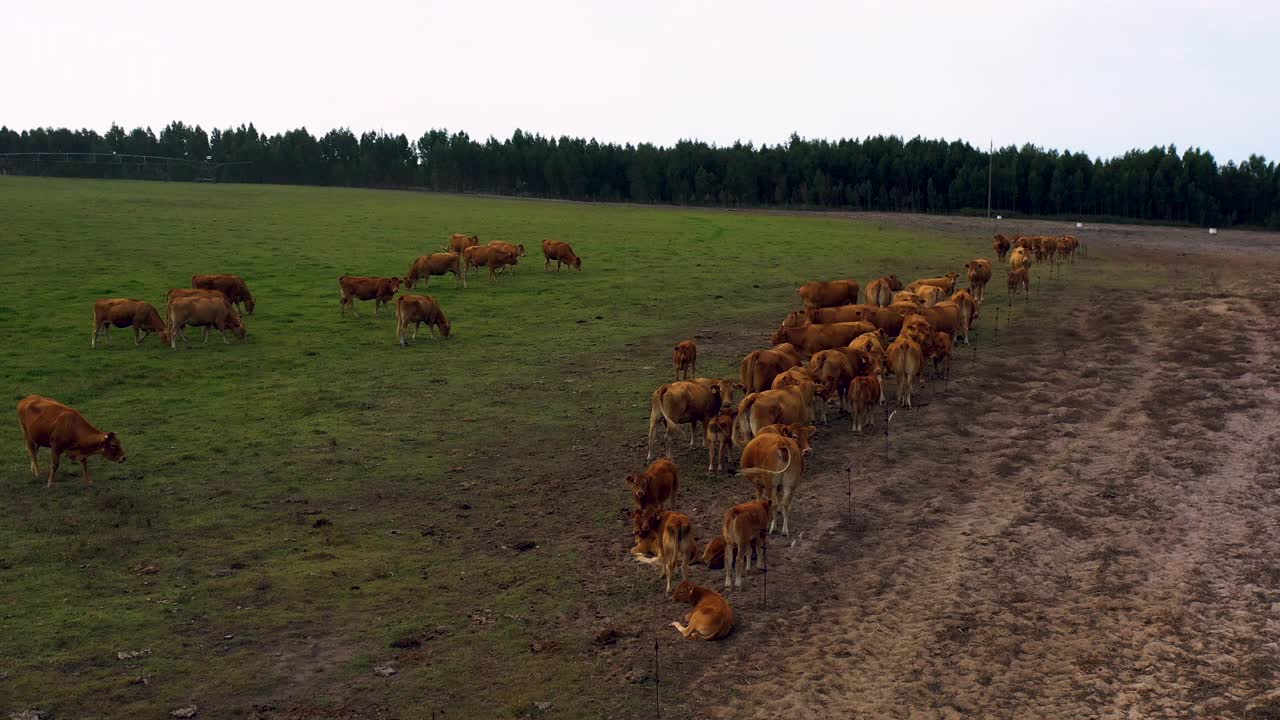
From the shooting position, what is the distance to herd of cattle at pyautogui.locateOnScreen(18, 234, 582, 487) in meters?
15.4

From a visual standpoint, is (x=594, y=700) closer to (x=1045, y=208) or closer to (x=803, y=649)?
(x=803, y=649)

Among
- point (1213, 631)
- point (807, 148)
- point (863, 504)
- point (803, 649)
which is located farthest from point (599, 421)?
point (807, 148)

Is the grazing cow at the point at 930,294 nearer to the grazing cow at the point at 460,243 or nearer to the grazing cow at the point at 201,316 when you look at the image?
the grazing cow at the point at 201,316

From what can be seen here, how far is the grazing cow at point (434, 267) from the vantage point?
1403 inches

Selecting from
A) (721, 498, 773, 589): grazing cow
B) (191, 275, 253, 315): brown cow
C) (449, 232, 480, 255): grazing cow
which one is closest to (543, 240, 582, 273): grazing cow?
(449, 232, 480, 255): grazing cow

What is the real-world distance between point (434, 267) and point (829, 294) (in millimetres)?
14118

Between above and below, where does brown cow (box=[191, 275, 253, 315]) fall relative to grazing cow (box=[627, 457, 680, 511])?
above

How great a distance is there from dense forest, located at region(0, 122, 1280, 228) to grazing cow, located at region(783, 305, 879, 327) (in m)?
62.9

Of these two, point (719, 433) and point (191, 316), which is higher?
point (191, 316)

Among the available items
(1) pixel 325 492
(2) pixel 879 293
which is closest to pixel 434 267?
(2) pixel 879 293

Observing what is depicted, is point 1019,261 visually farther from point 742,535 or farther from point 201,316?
point 742,535

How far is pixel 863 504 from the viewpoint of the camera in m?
14.8

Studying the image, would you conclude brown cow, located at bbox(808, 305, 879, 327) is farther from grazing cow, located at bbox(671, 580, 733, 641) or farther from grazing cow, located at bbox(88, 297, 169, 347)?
grazing cow, located at bbox(88, 297, 169, 347)

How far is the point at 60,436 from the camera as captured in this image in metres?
15.3
